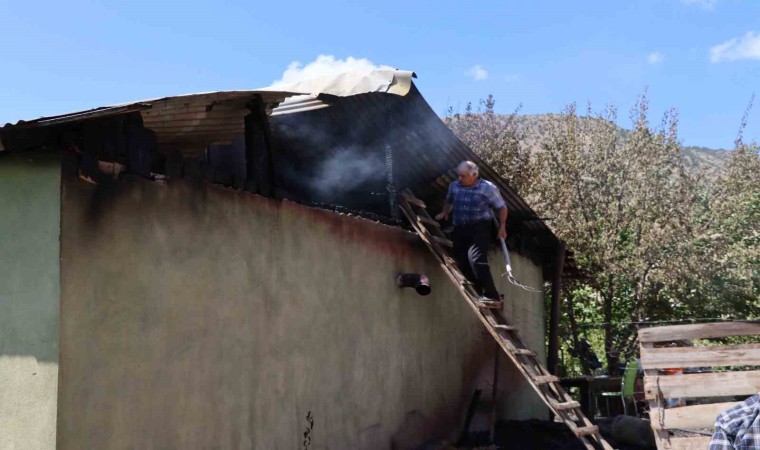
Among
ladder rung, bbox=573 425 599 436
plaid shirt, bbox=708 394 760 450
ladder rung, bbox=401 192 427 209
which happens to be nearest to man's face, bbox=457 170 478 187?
ladder rung, bbox=401 192 427 209

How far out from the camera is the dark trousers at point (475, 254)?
324 inches

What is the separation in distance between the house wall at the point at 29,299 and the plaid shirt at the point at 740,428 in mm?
3494

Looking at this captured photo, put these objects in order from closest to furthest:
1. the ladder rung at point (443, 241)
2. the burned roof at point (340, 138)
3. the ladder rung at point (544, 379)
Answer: the burned roof at point (340, 138) < the ladder rung at point (544, 379) < the ladder rung at point (443, 241)

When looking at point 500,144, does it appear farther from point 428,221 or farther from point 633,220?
point 428,221

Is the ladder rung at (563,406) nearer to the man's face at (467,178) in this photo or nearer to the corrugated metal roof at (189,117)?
the man's face at (467,178)

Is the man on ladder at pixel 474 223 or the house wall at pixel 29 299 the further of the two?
the man on ladder at pixel 474 223

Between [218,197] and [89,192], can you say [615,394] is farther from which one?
[89,192]

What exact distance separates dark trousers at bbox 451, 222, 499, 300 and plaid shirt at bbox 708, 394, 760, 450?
4.41 m

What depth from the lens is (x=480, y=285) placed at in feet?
27.7

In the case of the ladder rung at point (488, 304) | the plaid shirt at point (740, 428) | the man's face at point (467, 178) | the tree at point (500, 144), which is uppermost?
A: the tree at point (500, 144)

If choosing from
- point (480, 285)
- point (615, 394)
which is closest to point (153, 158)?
point (480, 285)

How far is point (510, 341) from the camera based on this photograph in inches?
304

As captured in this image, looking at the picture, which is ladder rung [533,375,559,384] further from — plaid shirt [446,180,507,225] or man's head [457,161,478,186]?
man's head [457,161,478,186]

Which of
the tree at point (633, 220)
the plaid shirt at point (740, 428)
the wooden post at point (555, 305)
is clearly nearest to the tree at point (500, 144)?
the tree at point (633, 220)
